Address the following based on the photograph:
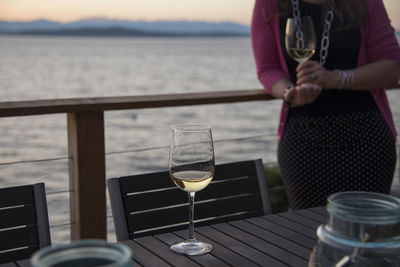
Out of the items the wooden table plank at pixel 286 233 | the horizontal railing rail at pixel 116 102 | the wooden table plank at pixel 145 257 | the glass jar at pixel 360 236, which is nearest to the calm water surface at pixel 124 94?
the horizontal railing rail at pixel 116 102

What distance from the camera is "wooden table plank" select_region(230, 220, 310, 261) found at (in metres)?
1.38

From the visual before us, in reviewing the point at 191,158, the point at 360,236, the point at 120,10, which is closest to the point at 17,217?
the point at 191,158

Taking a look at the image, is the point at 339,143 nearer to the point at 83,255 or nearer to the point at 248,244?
the point at 248,244

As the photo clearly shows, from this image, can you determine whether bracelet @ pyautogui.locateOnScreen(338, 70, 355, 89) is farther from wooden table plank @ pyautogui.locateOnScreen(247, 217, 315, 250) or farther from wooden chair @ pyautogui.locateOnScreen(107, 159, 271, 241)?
wooden table plank @ pyautogui.locateOnScreen(247, 217, 315, 250)

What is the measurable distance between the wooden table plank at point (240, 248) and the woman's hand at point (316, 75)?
2.99ft

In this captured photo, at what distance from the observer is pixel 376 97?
2459mm

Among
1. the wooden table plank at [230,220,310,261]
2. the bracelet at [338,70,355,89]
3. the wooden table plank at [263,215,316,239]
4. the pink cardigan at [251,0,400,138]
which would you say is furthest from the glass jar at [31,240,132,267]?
the pink cardigan at [251,0,400,138]

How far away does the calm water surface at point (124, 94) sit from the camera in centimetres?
1224

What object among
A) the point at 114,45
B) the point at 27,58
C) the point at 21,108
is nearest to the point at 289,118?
the point at 21,108

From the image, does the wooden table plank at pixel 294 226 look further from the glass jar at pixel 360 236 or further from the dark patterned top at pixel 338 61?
the dark patterned top at pixel 338 61

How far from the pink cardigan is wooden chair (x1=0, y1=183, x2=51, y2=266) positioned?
1223 mm

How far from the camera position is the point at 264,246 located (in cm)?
143

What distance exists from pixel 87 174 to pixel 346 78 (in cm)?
118

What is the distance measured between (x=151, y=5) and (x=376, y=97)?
98.5 feet
